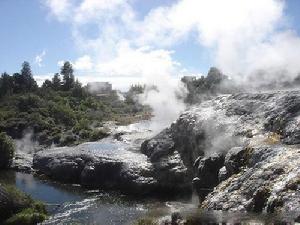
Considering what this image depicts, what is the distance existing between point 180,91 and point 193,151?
75070mm

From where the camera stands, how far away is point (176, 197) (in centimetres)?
5725

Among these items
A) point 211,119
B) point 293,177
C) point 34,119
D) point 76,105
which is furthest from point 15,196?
point 76,105

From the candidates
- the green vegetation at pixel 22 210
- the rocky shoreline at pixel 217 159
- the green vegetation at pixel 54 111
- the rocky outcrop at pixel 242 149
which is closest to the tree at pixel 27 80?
the green vegetation at pixel 54 111

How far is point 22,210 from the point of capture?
49000mm

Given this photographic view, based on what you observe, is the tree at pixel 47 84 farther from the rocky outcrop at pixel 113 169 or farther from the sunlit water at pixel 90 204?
the sunlit water at pixel 90 204

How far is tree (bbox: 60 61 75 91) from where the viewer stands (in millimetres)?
188250

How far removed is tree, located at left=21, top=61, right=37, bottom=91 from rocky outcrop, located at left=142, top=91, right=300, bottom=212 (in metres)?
109

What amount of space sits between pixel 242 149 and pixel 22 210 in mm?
23075

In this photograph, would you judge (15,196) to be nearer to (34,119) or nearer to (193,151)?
(193,151)

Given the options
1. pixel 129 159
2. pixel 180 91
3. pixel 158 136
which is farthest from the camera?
pixel 180 91

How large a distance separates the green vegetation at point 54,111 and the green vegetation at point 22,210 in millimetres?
48303

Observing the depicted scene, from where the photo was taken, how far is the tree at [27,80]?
564 ft

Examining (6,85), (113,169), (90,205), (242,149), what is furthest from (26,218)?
(6,85)

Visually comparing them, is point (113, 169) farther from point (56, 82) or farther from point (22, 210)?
point (56, 82)
